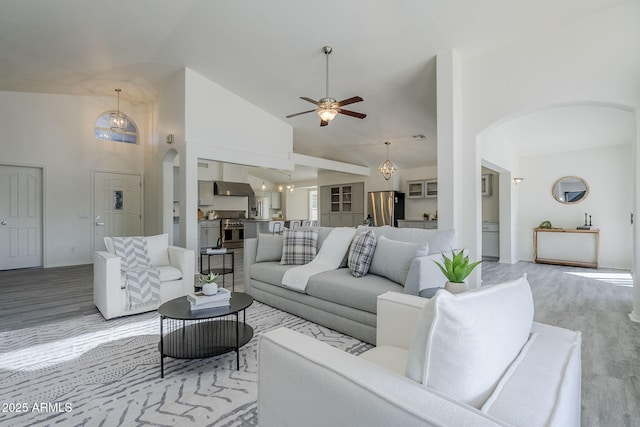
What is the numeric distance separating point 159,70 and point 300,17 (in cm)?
296

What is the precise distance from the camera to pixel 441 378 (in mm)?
817

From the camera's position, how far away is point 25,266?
5996 mm

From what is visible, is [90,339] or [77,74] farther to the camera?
[77,74]

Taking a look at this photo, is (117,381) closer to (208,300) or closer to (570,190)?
(208,300)

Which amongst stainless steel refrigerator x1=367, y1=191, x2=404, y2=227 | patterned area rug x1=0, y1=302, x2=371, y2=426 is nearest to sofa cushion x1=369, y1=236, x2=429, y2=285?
patterned area rug x1=0, y1=302, x2=371, y2=426

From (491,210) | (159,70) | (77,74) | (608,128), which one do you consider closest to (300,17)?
(159,70)

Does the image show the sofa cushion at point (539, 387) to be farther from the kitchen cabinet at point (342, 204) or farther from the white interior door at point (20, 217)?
the kitchen cabinet at point (342, 204)

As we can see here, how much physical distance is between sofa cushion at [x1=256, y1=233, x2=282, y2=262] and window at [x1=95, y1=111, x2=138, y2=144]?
5246 millimetres

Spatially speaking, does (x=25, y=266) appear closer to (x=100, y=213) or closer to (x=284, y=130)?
(x=100, y=213)

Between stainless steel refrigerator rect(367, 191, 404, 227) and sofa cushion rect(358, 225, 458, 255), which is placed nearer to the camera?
sofa cushion rect(358, 225, 458, 255)

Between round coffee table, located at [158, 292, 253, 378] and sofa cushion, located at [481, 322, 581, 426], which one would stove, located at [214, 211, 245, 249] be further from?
sofa cushion, located at [481, 322, 581, 426]

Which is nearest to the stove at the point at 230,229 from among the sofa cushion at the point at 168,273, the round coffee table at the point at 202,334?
the sofa cushion at the point at 168,273

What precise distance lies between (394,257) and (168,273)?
2.59 m

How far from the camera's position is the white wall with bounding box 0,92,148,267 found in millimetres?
5828
